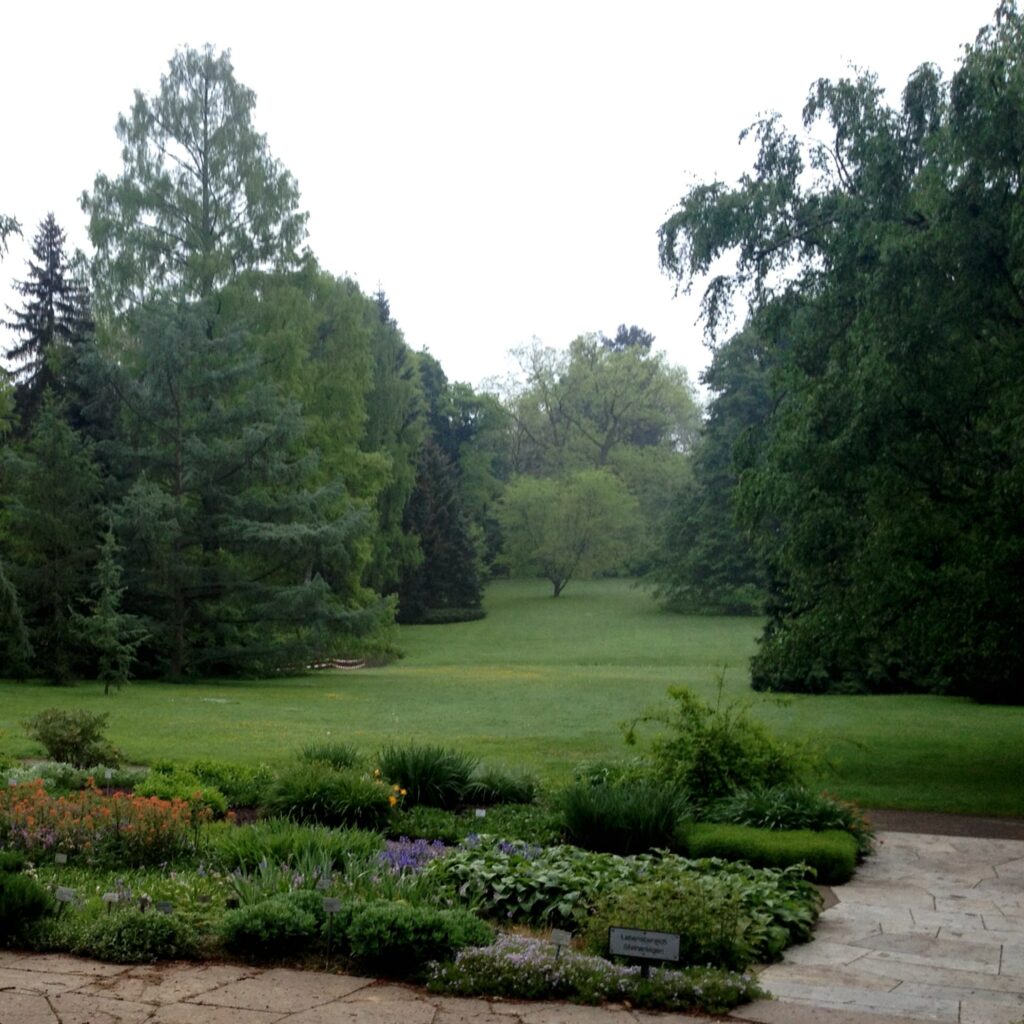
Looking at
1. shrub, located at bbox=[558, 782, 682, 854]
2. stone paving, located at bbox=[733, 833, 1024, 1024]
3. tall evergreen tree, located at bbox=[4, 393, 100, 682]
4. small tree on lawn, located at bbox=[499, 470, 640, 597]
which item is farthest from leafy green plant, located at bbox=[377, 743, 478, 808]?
small tree on lawn, located at bbox=[499, 470, 640, 597]

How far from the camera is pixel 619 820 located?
937 centimetres

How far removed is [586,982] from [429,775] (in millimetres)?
5965

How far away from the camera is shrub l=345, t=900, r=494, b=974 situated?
5.82 metres

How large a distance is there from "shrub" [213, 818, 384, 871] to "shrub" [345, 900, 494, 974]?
1.61m

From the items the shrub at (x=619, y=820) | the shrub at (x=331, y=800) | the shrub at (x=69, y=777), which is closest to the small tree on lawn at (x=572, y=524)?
the shrub at (x=69, y=777)

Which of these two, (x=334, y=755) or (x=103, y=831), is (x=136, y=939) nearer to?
(x=103, y=831)

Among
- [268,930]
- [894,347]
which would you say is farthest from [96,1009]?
[894,347]

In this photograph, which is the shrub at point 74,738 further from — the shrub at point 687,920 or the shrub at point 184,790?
the shrub at point 687,920

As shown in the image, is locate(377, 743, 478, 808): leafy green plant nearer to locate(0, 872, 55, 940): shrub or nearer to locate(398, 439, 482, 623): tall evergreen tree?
locate(0, 872, 55, 940): shrub

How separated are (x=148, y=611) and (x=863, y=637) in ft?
69.9

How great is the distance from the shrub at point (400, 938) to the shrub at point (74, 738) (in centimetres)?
792

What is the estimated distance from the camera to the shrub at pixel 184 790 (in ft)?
33.6

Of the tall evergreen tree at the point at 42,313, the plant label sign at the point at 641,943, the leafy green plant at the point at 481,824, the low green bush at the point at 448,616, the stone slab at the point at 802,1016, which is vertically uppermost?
the tall evergreen tree at the point at 42,313

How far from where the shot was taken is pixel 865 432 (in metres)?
13.6
